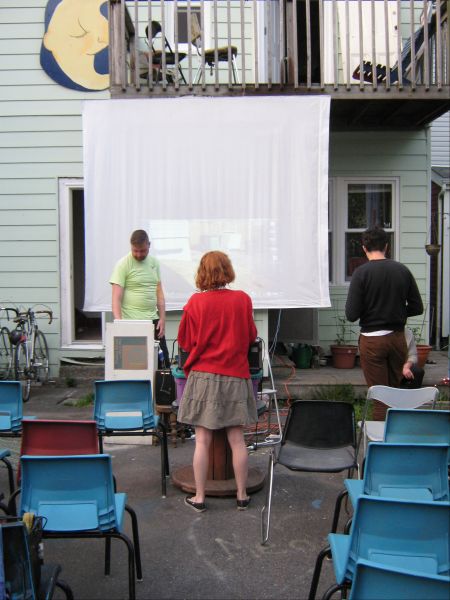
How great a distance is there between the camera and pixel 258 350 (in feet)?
14.8

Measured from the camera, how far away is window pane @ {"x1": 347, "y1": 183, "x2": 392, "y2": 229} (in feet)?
29.2

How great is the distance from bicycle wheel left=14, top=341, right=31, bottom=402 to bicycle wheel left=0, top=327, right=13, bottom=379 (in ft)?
1.17

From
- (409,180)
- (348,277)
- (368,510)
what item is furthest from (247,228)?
(368,510)

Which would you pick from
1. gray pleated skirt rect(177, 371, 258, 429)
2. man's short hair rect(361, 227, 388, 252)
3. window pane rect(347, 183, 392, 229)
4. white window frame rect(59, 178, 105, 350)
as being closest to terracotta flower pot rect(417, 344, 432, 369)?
window pane rect(347, 183, 392, 229)

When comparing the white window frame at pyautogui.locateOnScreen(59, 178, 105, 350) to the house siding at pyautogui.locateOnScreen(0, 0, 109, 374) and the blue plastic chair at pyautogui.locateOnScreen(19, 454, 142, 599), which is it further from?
the blue plastic chair at pyautogui.locateOnScreen(19, 454, 142, 599)

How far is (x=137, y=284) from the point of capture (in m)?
5.95

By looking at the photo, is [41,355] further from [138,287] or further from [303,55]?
[303,55]

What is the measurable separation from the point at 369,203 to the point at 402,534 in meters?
7.05

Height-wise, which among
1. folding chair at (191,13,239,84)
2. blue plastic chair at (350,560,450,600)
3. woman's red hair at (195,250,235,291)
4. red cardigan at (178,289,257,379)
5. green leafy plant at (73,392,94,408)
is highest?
folding chair at (191,13,239,84)

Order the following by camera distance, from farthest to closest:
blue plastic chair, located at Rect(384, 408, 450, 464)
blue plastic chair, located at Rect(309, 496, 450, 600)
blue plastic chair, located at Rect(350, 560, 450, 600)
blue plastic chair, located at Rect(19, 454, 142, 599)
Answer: blue plastic chair, located at Rect(384, 408, 450, 464) → blue plastic chair, located at Rect(19, 454, 142, 599) → blue plastic chair, located at Rect(309, 496, 450, 600) → blue plastic chair, located at Rect(350, 560, 450, 600)

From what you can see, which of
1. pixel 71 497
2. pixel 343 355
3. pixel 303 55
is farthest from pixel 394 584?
pixel 303 55

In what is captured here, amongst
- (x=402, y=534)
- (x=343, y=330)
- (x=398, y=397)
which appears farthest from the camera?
(x=343, y=330)

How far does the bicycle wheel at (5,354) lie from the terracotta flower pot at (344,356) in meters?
4.26

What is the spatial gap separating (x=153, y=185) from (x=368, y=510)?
18.1 ft
